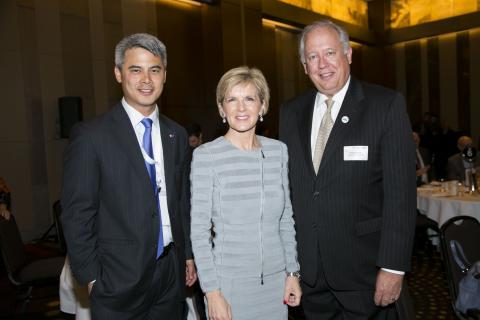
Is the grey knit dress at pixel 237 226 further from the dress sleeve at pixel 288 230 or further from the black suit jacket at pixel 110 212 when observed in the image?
the black suit jacket at pixel 110 212

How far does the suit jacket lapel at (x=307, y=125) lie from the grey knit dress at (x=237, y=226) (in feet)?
0.83

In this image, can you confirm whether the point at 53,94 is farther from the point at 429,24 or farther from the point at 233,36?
the point at 429,24

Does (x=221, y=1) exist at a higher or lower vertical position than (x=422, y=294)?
higher

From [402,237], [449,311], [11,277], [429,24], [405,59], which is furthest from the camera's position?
[405,59]

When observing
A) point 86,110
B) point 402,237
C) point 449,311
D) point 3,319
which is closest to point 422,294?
point 449,311

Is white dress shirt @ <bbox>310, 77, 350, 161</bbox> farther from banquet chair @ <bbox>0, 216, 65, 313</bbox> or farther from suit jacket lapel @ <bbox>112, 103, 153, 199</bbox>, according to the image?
banquet chair @ <bbox>0, 216, 65, 313</bbox>

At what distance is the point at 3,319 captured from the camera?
94.8 inches

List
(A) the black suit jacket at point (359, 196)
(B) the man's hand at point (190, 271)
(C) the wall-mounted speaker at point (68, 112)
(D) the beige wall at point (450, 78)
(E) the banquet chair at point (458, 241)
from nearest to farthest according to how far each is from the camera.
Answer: (A) the black suit jacket at point (359, 196) → (B) the man's hand at point (190, 271) → (E) the banquet chair at point (458, 241) → (C) the wall-mounted speaker at point (68, 112) → (D) the beige wall at point (450, 78)

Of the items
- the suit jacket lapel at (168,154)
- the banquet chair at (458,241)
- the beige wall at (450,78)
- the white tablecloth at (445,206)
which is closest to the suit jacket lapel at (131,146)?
the suit jacket lapel at (168,154)

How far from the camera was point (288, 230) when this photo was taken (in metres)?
1.99

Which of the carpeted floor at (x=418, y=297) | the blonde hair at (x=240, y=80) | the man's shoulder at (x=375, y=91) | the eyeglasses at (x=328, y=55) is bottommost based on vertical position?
the carpeted floor at (x=418, y=297)

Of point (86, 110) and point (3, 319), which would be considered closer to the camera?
point (3, 319)

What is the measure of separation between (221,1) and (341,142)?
7.85 m

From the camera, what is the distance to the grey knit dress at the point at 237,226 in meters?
1.79
